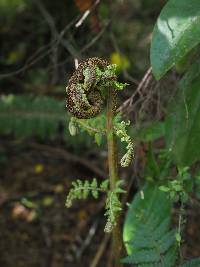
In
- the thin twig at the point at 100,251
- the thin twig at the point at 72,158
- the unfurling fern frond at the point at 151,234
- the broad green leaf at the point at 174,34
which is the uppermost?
the broad green leaf at the point at 174,34

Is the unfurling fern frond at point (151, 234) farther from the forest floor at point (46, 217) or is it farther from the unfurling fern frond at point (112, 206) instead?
the forest floor at point (46, 217)

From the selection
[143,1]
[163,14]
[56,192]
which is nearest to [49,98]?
[56,192]

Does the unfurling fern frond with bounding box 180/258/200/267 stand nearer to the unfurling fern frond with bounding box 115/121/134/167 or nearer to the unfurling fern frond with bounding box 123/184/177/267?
the unfurling fern frond with bounding box 123/184/177/267

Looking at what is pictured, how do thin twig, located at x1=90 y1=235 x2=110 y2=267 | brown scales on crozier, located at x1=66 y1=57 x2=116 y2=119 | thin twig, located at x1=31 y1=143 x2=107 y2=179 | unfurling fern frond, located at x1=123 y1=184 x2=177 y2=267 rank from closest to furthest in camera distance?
1. brown scales on crozier, located at x1=66 y1=57 x2=116 y2=119
2. unfurling fern frond, located at x1=123 y1=184 x2=177 y2=267
3. thin twig, located at x1=90 y1=235 x2=110 y2=267
4. thin twig, located at x1=31 y1=143 x2=107 y2=179

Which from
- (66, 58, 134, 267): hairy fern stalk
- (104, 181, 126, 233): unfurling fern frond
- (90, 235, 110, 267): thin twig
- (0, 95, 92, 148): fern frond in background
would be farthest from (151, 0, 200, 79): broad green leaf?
(0, 95, 92, 148): fern frond in background

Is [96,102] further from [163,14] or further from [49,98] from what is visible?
[49,98]

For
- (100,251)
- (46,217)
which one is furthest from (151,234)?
(46,217)

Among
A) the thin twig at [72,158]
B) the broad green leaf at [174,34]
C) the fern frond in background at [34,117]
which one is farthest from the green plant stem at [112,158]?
the fern frond in background at [34,117]
